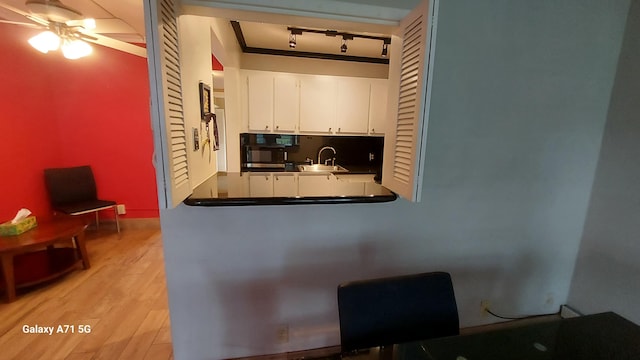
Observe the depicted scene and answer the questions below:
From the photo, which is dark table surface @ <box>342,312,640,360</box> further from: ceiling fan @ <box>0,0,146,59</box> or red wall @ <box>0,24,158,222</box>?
red wall @ <box>0,24,158,222</box>

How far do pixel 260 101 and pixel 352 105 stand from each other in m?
1.24

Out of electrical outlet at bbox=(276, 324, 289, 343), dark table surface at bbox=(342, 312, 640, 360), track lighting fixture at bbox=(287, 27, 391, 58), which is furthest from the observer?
track lighting fixture at bbox=(287, 27, 391, 58)

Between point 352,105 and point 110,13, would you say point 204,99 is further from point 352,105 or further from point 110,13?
point 352,105

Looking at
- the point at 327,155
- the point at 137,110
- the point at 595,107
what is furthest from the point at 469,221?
the point at 137,110

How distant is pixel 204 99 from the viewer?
1.68 m

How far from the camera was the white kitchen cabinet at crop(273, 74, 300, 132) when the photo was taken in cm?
343

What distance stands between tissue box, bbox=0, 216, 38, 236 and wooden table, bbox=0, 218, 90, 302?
39 mm

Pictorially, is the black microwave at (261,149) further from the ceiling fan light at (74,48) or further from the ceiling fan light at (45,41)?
the ceiling fan light at (45,41)

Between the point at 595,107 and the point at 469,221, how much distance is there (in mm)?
1099

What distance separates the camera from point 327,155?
400 centimetres

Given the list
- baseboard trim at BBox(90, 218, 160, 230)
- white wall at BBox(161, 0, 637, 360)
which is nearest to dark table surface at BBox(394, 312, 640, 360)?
white wall at BBox(161, 0, 637, 360)

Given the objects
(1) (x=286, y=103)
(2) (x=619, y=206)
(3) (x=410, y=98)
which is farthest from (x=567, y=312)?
(1) (x=286, y=103)

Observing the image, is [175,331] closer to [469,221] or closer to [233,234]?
[233,234]

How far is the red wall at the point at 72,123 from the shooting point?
2611 millimetres
